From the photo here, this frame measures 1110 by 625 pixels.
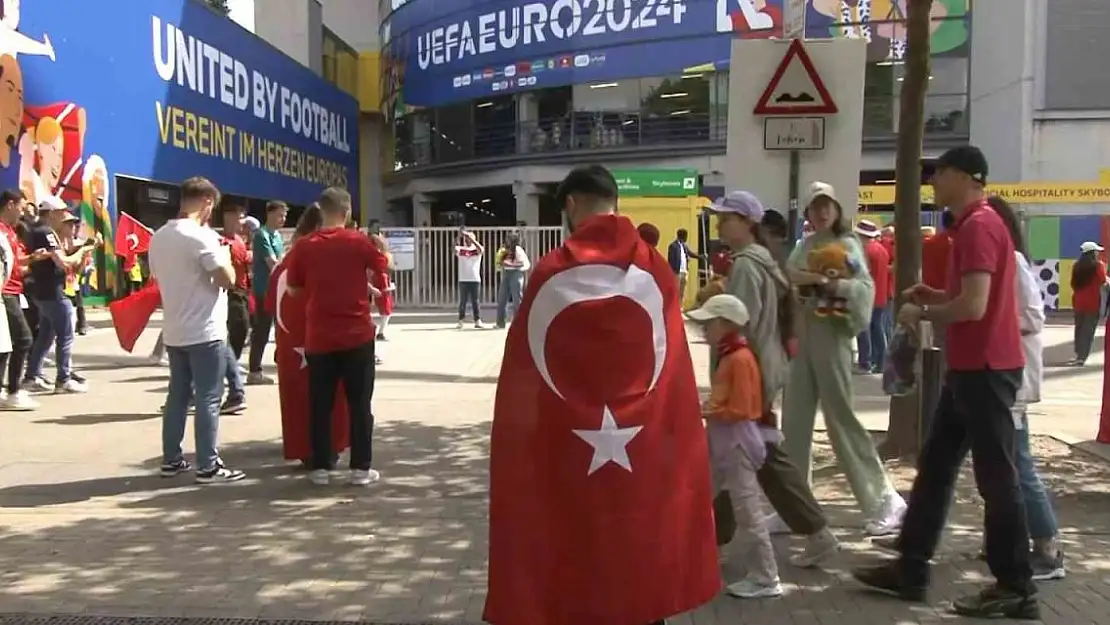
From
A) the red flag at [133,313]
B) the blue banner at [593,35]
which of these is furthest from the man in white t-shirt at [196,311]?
the blue banner at [593,35]

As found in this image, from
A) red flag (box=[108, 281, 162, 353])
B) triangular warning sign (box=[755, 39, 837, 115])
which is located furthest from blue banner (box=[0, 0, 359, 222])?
triangular warning sign (box=[755, 39, 837, 115])

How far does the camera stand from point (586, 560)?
3299 millimetres

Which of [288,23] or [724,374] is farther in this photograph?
[288,23]

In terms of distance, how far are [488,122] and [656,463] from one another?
111ft

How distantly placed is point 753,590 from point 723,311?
1198 mm

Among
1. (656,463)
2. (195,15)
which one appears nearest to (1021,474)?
(656,463)

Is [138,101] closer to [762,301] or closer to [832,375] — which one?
[832,375]

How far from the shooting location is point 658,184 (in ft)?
77.2

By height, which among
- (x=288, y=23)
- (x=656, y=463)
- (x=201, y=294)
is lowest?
(x=656, y=463)

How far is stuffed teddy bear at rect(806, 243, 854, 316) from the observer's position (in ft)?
17.0

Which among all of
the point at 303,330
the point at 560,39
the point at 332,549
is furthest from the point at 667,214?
the point at 332,549

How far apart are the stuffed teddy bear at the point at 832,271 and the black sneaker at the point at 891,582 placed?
1.27 meters

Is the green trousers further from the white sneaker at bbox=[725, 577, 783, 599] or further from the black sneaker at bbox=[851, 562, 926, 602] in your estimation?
the white sneaker at bbox=[725, 577, 783, 599]

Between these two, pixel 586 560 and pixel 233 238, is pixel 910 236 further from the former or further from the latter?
pixel 233 238
